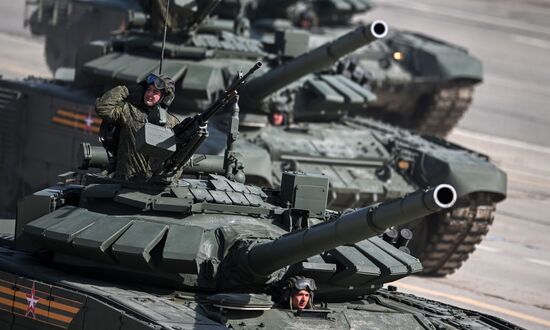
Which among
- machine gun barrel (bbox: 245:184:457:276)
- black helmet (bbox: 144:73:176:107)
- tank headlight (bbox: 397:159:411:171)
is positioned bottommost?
tank headlight (bbox: 397:159:411:171)

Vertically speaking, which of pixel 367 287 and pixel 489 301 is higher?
pixel 367 287

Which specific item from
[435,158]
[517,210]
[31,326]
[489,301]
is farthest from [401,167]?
[31,326]

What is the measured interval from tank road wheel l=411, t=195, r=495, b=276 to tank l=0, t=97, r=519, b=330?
866cm

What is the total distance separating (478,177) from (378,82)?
Answer: 1049 centimetres

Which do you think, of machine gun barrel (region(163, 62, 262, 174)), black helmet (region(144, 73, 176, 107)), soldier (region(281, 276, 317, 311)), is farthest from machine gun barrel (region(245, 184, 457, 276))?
black helmet (region(144, 73, 176, 107))

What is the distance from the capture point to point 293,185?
1836 cm

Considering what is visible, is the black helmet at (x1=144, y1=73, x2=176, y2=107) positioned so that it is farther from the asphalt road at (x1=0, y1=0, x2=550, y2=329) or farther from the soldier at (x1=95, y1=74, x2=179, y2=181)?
the asphalt road at (x1=0, y1=0, x2=550, y2=329)

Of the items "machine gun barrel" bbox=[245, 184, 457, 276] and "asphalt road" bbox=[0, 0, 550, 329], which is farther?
"asphalt road" bbox=[0, 0, 550, 329]

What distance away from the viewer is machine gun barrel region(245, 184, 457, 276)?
1440cm

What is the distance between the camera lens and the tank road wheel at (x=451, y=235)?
89.3ft

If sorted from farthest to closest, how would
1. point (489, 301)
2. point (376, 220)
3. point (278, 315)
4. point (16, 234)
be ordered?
point (489, 301)
point (16, 234)
point (278, 315)
point (376, 220)

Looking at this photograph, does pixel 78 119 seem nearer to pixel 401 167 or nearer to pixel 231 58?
pixel 231 58

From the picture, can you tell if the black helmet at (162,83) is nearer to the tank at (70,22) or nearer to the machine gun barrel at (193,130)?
the machine gun barrel at (193,130)

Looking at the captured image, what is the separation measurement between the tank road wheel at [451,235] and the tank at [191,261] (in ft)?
28.4
